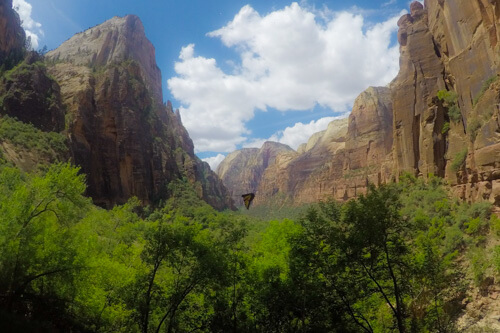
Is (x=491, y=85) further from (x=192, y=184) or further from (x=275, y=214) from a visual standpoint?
(x=275, y=214)

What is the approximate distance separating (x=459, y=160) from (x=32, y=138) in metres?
64.2

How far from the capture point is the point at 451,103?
40.6 metres

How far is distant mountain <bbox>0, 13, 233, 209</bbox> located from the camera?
63.4m

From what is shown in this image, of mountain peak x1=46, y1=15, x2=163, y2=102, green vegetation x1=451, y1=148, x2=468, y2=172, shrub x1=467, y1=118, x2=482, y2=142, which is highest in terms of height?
mountain peak x1=46, y1=15, x2=163, y2=102

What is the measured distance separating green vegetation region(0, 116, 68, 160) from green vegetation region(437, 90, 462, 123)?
60.6 meters

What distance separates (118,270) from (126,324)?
270 centimetres

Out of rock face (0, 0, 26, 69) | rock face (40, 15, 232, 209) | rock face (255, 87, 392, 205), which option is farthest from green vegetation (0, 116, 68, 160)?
rock face (255, 87, 392, 205)

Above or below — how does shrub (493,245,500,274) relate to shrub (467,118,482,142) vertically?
below

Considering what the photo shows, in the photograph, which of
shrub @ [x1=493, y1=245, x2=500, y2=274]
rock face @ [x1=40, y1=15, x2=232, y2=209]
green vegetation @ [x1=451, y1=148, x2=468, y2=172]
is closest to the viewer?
shrub @ [x1=493, y1=245, x2=500, y2=274]

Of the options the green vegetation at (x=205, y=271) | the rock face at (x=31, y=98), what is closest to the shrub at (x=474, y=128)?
the green vegetation at (x=205, y=271)

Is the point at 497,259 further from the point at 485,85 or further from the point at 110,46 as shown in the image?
the point at 110,46

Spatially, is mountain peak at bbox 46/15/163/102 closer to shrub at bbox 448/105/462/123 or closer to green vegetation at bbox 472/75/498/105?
shrub at bbox 448/105/462/123

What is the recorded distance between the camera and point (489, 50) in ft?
103

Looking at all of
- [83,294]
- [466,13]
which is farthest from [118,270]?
[466,13]
